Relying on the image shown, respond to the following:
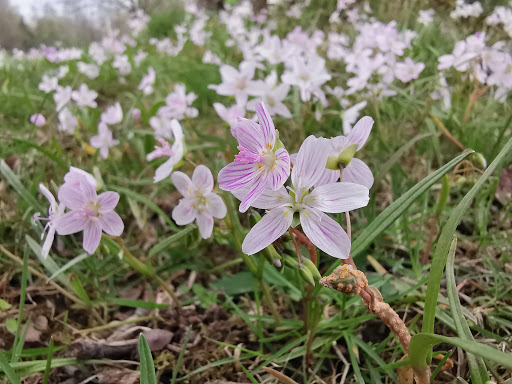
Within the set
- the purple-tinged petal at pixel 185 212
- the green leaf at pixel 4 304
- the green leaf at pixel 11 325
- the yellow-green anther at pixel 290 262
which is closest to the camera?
the yellow-green anther at pixel 290 262

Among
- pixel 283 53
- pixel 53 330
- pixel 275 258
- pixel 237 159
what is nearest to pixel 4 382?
pixel 53 330

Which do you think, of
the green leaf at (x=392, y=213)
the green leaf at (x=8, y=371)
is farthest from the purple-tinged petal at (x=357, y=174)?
the green leaf at (x=8, y=371)

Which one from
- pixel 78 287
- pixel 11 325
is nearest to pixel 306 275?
pixel 78 287

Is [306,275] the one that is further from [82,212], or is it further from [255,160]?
[82,212]

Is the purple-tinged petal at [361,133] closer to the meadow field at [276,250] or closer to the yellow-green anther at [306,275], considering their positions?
the meadow field at [276,250]

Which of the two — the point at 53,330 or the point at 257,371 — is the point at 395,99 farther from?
the point at 53,330

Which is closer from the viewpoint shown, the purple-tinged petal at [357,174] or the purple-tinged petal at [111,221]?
the purple-tinged petal at [357,174]
